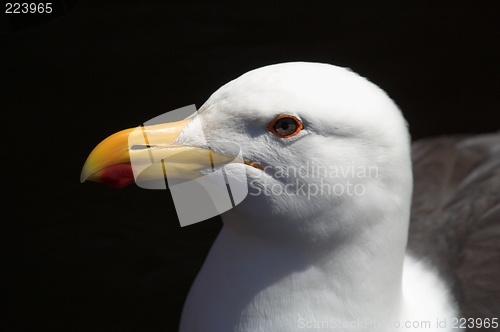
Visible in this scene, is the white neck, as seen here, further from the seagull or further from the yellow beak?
the yellow beak

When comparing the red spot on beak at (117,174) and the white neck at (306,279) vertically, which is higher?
the red spot on beak at (117,174)

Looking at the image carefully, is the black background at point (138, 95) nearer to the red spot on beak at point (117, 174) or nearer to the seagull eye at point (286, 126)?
the red spot on beak at point (117, 174)

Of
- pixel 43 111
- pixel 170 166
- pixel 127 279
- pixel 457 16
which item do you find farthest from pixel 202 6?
pixel 170 166

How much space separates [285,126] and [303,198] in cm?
31

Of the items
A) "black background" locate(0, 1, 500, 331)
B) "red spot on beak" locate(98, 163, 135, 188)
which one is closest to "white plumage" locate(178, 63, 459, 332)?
"red spot on beak" locate(98, 163, 135, 188)

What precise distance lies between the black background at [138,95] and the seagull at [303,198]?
1460mm

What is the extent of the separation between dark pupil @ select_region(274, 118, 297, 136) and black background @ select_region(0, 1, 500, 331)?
2168 mm

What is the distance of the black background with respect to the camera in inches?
185

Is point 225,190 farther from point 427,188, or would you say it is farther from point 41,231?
point 41,231

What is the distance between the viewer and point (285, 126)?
273cm

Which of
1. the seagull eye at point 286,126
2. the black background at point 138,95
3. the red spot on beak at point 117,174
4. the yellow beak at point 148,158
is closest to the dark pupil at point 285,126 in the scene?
the seagull eye at point 286,126

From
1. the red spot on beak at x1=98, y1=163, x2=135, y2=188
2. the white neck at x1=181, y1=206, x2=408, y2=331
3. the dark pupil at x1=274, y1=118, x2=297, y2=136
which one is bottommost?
the white neck at x1=181, y1=206, x2=408, y2=331

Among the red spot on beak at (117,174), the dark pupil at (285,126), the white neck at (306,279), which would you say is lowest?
the white neck at (306,279)

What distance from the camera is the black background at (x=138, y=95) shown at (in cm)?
470
